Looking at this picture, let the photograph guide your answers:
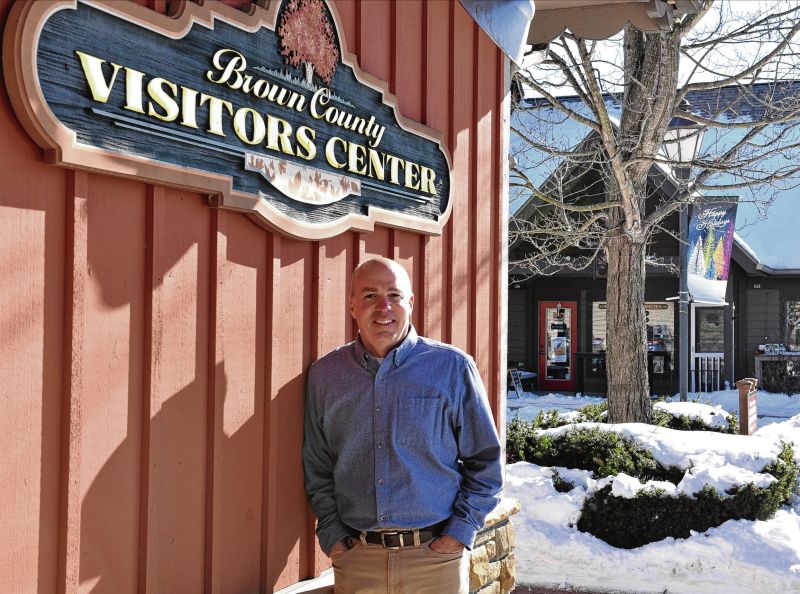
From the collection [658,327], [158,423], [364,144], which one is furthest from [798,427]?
[158,423]

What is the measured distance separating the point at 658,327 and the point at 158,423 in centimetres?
→ 1773

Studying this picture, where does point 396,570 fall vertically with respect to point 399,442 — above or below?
below

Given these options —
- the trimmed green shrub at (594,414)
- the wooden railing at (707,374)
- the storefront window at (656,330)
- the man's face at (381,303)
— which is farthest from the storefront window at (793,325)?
the man's face at (381,303)

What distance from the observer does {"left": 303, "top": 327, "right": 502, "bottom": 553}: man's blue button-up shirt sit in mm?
2883

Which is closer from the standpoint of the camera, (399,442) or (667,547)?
(399,442)

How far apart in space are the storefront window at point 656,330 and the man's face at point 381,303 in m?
16.3

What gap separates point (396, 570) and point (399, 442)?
0.45 metres

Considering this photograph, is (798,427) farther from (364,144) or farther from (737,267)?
(364,144)

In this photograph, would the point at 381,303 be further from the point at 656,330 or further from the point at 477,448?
the point at 656,330

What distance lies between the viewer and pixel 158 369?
2.40 metres

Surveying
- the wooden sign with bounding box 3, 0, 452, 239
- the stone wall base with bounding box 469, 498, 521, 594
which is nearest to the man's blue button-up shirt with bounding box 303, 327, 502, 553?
the wooden sign with bounding box 3, 0, 452, 239

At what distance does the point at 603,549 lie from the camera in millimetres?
6316

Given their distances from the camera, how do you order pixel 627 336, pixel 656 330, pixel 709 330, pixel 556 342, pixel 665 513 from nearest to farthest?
1. pixel 665 513
2. pixel 627 336
3. pixel 709 330
4. pixel 656 330
5. pixel 556 342

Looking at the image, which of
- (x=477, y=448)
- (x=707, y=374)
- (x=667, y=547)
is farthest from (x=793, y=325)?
(x=477, y=448)
